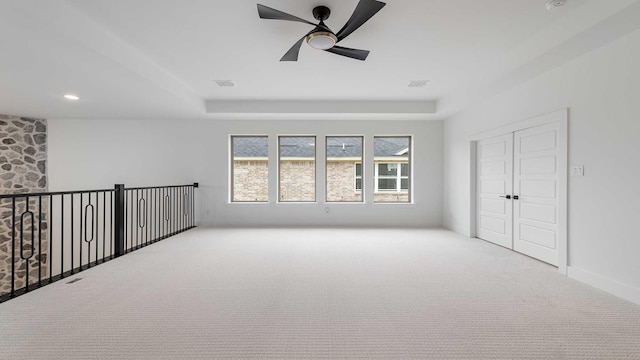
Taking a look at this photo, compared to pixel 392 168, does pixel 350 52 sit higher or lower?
higher

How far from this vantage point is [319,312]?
6.98ft

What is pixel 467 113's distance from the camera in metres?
4.98

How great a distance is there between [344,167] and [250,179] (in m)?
2.26

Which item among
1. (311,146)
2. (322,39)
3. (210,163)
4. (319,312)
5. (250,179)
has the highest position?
(322,39)

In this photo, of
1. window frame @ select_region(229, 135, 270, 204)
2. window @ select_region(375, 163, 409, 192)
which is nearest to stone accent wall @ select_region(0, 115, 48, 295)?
window frame @ select_region(229, 135, 270, 204)

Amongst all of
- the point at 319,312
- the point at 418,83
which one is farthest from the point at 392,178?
the point at 319,312

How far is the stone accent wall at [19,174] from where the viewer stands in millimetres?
5383

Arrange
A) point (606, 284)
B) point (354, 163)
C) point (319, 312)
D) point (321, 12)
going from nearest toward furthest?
point (319, 312) → point (321, 12) → point (606, 284) → point (354, 163)

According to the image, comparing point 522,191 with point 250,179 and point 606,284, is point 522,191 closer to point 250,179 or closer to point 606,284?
point 606,284

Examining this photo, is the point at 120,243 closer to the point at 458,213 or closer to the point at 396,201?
the point at 396,201

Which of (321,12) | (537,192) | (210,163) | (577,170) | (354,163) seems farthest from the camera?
(354,163)

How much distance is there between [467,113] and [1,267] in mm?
9902

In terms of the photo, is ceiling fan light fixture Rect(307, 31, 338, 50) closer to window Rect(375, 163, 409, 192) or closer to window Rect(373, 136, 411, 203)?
window Rect(373, 136, 411, 203)

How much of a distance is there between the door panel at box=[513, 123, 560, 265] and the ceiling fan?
269 cm
